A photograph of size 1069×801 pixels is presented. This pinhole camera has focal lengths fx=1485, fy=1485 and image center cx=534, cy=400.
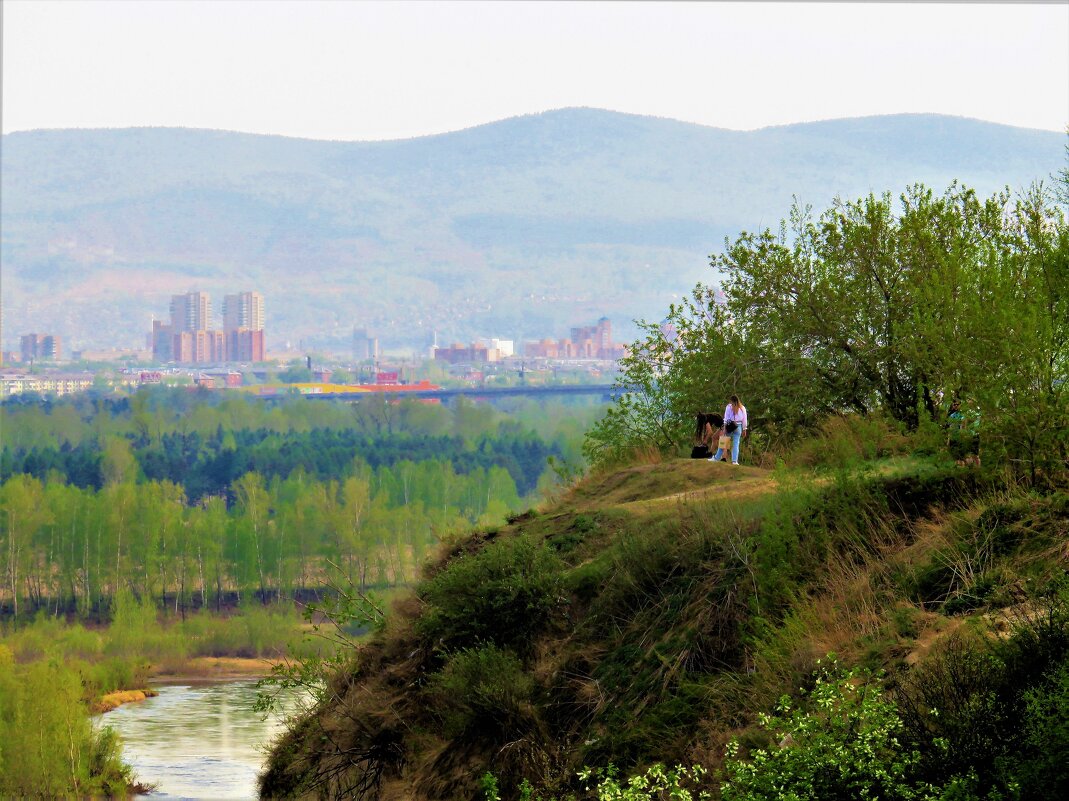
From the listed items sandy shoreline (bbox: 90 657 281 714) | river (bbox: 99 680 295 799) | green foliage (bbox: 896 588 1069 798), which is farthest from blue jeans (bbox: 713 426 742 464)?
sandy shoreline (bbox: 90 657 281 714)

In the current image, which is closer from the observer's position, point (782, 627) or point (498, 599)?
point (782, 627)

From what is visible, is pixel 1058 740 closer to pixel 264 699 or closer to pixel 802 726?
pixel 802 726

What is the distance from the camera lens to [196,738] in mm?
60219

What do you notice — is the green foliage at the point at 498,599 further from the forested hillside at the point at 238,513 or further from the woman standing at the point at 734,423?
the forested hillside at the point at 238,513

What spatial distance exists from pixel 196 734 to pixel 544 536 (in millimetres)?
44356

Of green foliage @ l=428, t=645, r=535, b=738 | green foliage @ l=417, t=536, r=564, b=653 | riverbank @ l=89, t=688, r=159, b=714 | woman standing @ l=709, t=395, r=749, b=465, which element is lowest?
riverbank @ l=89, t=688, r=159, b=714

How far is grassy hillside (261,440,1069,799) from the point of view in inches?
451

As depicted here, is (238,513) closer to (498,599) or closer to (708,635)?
(498,599)

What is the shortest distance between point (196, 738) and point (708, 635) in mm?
48713

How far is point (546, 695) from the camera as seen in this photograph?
1661 centimetres

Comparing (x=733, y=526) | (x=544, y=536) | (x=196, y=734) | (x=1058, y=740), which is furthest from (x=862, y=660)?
(x=196, y=734)

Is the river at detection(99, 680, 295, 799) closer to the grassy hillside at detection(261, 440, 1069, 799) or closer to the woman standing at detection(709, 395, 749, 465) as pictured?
the woman standing at detection(709, 395, 749, 465)

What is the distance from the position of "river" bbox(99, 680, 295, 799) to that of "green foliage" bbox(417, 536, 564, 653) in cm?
2136

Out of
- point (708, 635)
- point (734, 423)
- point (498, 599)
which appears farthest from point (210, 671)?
point (708, 635)
